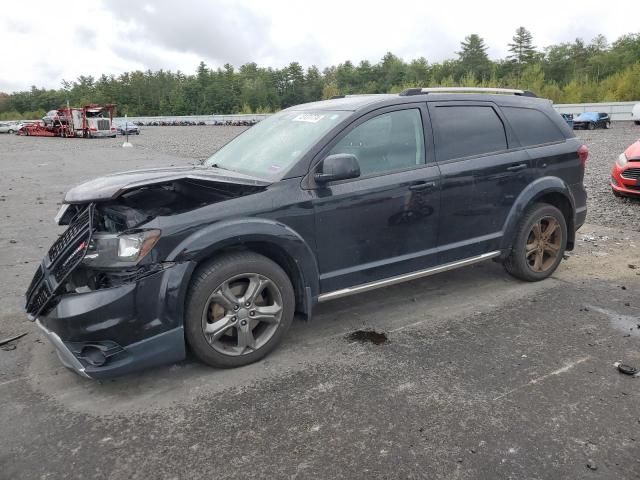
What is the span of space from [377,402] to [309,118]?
235 cm

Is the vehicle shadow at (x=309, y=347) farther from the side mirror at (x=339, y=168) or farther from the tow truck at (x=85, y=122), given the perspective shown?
the tow truck at (x=85, y=122)

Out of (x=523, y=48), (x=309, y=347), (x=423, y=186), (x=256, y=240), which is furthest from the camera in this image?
(x=523, y=48)

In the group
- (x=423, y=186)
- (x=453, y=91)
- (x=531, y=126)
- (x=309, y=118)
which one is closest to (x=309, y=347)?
(x=423, y=186)

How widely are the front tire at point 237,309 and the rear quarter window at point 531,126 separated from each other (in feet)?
8.97

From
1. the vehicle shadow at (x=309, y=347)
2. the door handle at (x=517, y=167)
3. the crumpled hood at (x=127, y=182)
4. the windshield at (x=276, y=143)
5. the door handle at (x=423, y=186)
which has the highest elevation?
the windshield at (x=276, y=143)

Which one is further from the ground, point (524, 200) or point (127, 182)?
point (127, 182)

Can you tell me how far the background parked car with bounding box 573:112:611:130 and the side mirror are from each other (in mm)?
31691

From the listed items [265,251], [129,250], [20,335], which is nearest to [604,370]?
[265,251]

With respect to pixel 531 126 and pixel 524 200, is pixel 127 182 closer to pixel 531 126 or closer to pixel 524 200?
pixel 524 200

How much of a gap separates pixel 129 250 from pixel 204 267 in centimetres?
47

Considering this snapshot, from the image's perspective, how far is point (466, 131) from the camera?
4504 mm

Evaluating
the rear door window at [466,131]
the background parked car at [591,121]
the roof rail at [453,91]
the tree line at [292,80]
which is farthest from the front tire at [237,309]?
the tree line at [292,80]

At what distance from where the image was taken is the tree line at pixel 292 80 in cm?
8394

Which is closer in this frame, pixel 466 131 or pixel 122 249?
pixel 122 249
